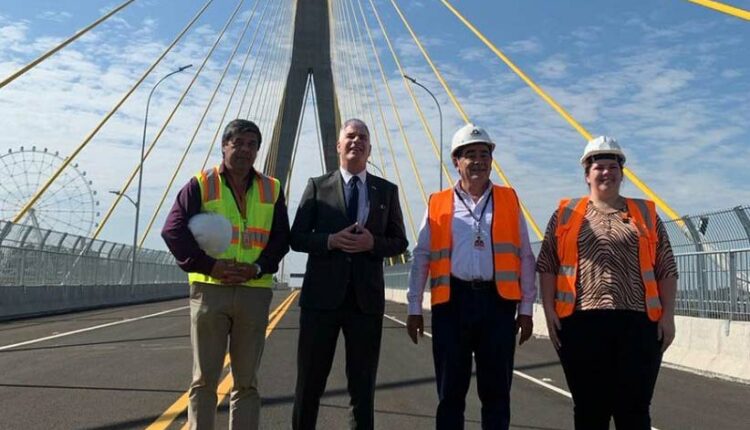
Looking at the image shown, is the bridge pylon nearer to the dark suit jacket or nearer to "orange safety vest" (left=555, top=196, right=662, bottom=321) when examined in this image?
the dark suit jacket

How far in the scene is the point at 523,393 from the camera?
731 cm

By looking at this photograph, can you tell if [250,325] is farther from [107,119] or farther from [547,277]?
[107,119]

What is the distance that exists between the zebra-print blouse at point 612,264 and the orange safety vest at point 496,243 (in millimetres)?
337

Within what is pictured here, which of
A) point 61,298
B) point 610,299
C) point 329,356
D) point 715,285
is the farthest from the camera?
point 61,298

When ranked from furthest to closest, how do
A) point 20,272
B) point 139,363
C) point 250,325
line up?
point 20,272 → point 139,363 → point 250,325

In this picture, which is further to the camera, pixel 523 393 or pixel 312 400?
pixel 523 393

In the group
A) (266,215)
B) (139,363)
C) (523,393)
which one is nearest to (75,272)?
(139,363)

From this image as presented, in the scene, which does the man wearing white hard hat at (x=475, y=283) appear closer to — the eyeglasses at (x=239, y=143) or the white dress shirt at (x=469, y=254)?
the white dress shirt at (x=469, y=254)

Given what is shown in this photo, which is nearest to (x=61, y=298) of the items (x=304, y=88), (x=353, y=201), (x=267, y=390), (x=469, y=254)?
(x=304, y=88)

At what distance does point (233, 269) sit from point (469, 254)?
1245 mm

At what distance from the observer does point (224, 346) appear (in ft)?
12.5

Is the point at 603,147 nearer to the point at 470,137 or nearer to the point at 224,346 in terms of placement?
the point at 470,137

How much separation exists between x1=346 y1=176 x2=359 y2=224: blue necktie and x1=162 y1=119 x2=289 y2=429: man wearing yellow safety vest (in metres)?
0.39

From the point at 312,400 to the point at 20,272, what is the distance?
17.5 metres
